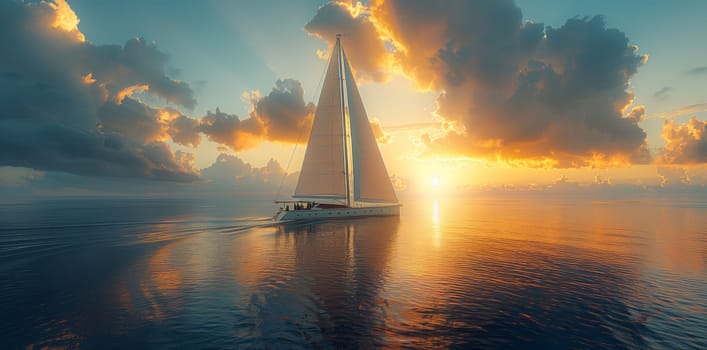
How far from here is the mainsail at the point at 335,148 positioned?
52906 mm

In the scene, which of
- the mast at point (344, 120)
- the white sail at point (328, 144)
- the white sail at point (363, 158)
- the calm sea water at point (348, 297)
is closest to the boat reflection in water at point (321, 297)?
the calm sea water at point (348, 297)

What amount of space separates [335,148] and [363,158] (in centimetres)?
577

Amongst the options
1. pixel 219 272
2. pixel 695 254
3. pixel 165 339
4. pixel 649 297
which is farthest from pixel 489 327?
pixel 695 254

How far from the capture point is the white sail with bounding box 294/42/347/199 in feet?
174

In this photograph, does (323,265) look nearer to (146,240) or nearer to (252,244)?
(252,244)

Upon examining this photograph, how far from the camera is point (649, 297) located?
17.9m

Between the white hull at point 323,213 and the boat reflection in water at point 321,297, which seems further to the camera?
the white hull at point 323,213

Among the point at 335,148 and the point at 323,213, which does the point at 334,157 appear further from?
the point at 323,213

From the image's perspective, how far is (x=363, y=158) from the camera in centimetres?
5553

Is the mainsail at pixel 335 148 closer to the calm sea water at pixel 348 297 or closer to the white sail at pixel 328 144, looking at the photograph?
the white sail at pixel 328 144

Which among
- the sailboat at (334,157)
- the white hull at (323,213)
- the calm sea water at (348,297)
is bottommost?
the calm sea water at (348,297)

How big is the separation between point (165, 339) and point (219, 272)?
35.9ft

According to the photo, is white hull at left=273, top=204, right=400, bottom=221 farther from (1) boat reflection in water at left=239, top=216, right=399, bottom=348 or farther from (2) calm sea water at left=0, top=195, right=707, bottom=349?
(2) calm sea water at left=0, top=195, right=707, bottom=349

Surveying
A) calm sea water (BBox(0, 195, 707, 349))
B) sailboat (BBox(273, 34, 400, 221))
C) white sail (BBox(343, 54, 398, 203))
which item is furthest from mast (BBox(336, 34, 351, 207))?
calm sea water (BBox(0, 195, 707, 349))
